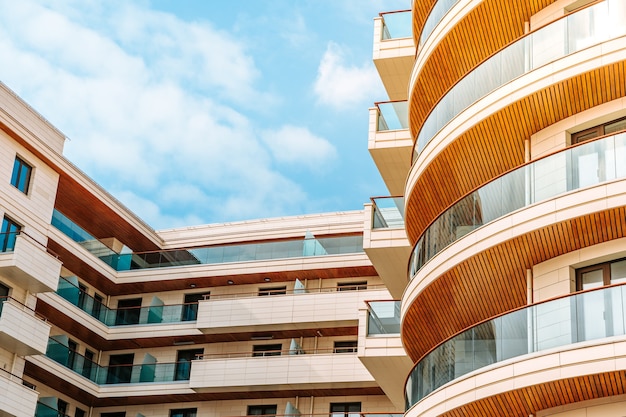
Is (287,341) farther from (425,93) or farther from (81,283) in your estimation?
(425,93)

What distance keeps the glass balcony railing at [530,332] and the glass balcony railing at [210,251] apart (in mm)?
19530

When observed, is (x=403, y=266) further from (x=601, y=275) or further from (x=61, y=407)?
(x=61, y=407)

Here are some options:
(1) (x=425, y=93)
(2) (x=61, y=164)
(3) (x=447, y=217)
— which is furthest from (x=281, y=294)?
(3) (x=447, y=217)

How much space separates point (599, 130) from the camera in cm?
2139

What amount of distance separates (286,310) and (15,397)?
11.2 meters

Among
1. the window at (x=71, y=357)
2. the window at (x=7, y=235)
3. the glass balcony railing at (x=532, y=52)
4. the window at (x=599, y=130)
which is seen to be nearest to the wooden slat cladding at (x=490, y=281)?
the window at (x=599, y=130)

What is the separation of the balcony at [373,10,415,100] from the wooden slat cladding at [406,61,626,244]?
6.60m

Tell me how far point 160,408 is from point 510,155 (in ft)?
78.1

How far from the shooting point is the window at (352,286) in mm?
41500

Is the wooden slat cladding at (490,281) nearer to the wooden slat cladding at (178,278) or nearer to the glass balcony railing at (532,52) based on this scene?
the glass balcony railing at (532,52)

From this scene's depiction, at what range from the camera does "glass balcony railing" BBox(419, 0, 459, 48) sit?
2642cm

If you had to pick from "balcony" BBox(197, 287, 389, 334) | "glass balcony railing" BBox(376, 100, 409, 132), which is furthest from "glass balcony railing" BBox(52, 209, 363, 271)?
"glass balcony railing" BBox(376, 100, 409, 132)

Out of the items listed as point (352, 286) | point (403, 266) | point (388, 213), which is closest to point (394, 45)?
point (388, 213)

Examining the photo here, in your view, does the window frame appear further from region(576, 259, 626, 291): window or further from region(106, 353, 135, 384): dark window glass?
region(576, 259, 626, 291): window
